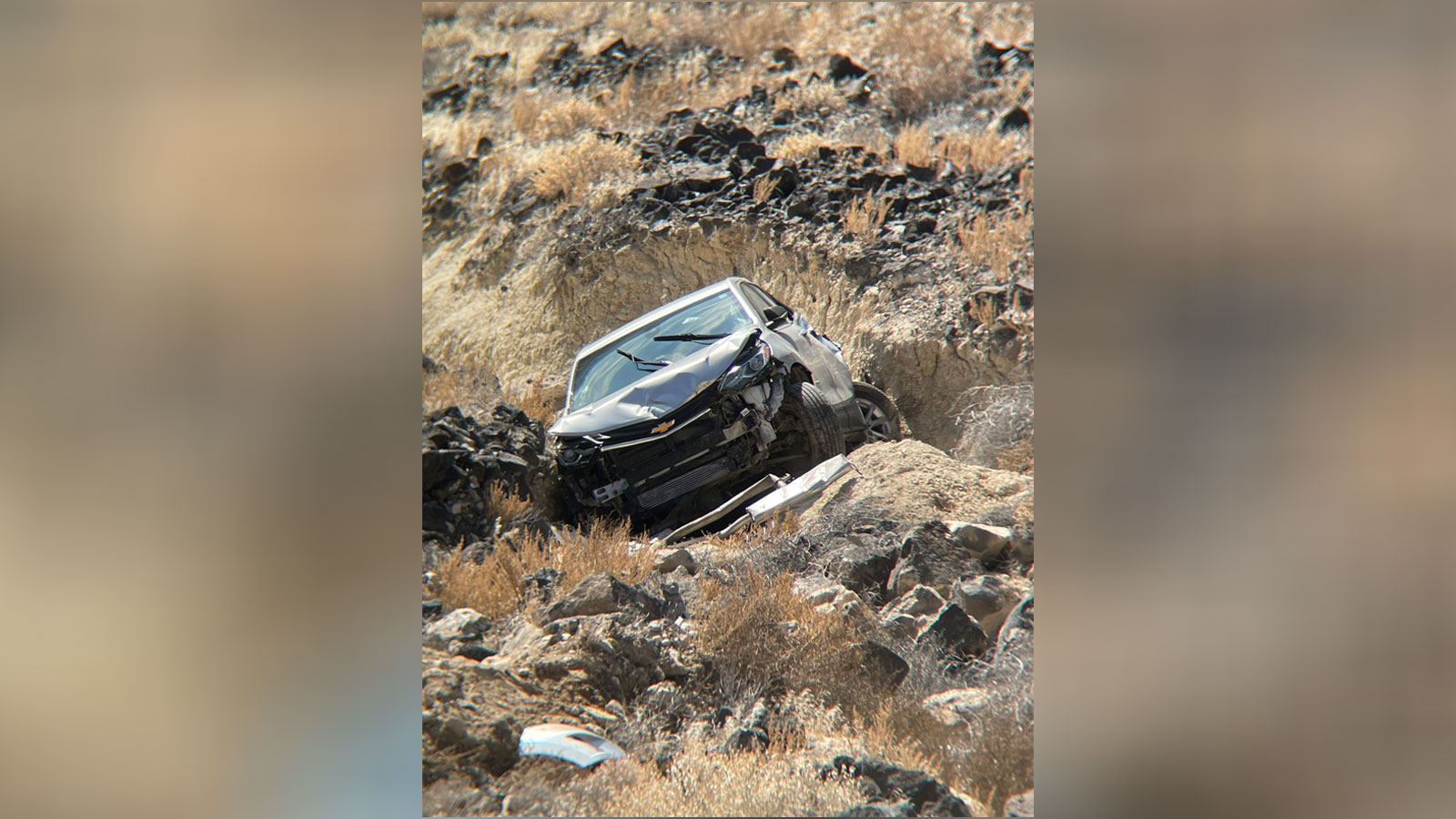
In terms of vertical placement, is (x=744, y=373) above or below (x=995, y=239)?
below

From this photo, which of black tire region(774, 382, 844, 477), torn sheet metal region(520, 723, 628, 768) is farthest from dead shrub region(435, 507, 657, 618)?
black tire region(774, 382, 844, 477)

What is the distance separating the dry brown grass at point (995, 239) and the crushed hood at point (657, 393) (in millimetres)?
1762

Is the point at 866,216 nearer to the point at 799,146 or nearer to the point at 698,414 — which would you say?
the point at 799,146

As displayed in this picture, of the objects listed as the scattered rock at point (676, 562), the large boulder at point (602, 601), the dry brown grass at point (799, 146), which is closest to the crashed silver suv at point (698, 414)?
the scattered rock at point (676, 562)

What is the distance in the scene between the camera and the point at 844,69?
6398 mm

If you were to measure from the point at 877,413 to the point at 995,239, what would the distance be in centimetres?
146

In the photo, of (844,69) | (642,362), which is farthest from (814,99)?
(642,362)

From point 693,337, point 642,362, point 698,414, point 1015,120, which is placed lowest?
point 698,414
